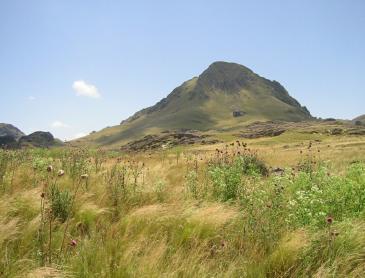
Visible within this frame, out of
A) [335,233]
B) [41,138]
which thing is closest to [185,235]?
[335,233]

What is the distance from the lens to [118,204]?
7.69 metres

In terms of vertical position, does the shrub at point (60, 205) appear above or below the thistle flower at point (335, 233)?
above

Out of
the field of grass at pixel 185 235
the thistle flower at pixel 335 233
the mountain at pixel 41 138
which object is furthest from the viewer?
the mountain at pixel 41 138

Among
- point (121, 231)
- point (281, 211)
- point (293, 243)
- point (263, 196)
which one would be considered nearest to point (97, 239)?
point (121, 231)

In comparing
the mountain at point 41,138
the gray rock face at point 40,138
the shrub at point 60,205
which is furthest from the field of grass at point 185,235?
the mountain at point 41,138

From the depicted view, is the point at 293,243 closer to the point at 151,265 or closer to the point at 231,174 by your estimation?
the point at 151,265

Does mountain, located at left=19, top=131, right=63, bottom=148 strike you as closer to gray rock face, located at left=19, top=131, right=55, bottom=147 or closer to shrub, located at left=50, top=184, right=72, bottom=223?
gray rock face, located at left=19, top=131, right=55, bottom=147

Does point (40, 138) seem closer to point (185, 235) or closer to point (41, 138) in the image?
point (41, 138)

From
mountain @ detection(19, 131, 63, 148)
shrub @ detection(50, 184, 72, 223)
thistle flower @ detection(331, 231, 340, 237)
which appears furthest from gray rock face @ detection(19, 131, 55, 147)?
thistle flower @ detection(331, 231, 340, 237)

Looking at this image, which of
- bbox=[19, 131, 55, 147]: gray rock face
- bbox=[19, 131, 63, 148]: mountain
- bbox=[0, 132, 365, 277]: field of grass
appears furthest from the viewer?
bbox=[19, 131, 63, 148]: mountain

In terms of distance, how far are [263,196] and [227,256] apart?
2.50 metres

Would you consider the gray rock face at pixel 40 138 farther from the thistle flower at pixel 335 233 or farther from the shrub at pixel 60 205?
the thistle flower at pixel 335 233

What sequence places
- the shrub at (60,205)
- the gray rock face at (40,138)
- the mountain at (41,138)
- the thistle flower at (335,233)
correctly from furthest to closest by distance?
the mountain at (41,138) → the gray rock face at (40,138) → the shrub at (60,205) → the thistle flower at (335,233)

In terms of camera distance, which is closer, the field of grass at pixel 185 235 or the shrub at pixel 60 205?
the field of grass at pixel 185 235
